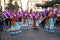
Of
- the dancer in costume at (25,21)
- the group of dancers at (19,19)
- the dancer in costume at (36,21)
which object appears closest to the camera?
the group of dancers at (19,19)

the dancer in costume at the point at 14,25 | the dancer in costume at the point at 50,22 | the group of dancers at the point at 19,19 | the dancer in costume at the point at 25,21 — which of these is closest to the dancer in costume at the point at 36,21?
the group of dancers at the point at 19,19

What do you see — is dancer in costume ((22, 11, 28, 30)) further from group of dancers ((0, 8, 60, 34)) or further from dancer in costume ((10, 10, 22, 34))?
dancer in costume ((10, 10, 22, 34))

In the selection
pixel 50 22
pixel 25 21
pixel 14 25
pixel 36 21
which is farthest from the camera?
pixel 25 21

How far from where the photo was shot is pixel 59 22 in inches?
93.2

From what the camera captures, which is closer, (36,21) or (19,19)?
(19,19)

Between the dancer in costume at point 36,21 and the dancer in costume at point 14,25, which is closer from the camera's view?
the dancer in costume at point 14,25

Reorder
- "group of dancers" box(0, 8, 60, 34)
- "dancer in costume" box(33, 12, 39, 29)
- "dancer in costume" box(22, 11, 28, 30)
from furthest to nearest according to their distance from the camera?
"dancer in costume" box(22, 11, 28, 30) → "dancer in costume" box(33, 12, 39, 29) → "group of dancers" box(0, 8, 60, 34)

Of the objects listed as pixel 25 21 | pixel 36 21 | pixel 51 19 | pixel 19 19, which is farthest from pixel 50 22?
pixel 25 21

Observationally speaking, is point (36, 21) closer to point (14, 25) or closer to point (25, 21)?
point (25, 21)

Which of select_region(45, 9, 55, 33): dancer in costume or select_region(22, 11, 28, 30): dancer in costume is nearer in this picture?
select_region(45, 9, 55, 33): dancer in costume

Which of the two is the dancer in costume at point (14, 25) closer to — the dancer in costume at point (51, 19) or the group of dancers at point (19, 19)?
the group of dancers at point (19, 19)

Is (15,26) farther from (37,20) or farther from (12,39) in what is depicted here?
(37,20)

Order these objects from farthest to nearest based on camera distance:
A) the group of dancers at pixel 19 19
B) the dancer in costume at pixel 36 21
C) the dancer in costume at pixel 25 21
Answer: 1. the dancer in costume at pixel 25 21
2. the dancer in costume at pixel 36 21
3. the group of dancers at pixel 19 19

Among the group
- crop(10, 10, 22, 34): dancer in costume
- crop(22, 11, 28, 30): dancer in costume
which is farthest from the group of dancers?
crop(22, 11, 28, 30): dancer in costume
